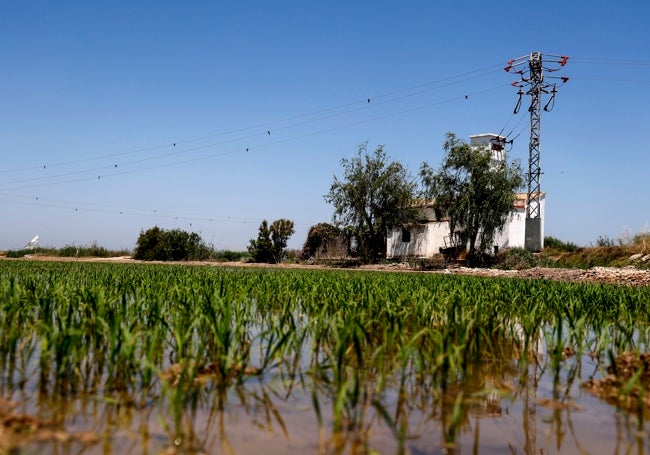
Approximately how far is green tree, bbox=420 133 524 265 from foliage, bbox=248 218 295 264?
12.1 m

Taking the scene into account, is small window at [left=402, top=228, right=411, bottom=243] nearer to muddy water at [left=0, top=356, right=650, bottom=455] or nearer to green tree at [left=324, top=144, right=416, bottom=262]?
green tree at [left=324, top=144, right=416, bottom=262]

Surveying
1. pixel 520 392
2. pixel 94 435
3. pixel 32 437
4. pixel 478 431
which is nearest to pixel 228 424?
pixel 94 435

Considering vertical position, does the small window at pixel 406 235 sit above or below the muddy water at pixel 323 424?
above

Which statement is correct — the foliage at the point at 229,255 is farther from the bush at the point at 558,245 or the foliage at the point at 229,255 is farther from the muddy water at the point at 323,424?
the muddy water at the point at 323,424

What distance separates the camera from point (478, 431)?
3082 mm

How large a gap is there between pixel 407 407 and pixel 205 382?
56.5 inches

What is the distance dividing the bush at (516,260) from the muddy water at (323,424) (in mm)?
29749

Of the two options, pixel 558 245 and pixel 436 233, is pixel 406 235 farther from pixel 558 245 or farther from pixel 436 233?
pixel 558 245

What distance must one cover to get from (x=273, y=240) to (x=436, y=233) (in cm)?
1247

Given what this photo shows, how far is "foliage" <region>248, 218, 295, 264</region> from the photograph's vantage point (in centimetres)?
4184

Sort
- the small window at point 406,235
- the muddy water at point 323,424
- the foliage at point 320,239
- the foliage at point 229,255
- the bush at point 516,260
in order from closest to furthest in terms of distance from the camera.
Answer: the muddy water at point 323,424 < the bush at point 516,260 < the small window at point 406,235 < the foliage at point 320,239 < the foliage at point 229,255

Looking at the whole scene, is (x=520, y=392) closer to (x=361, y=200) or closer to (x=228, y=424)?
(x=228, y=424)

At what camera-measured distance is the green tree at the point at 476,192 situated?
3444cm

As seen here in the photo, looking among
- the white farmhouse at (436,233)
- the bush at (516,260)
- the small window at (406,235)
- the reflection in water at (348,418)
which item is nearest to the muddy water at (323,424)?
the reflection in water at (348,418)
